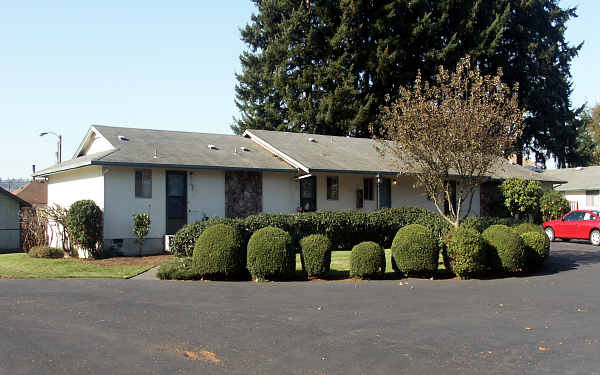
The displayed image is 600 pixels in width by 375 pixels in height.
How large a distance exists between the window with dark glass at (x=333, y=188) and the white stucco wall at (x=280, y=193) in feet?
5.47

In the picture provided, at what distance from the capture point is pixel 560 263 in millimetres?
17797

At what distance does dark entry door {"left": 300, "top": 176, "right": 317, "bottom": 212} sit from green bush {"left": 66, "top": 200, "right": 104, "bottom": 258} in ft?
27.9

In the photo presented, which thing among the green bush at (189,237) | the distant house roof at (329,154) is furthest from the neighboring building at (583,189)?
the green bush at (189,237)

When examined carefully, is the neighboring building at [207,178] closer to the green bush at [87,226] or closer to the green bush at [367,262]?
the green bush at [87,226]

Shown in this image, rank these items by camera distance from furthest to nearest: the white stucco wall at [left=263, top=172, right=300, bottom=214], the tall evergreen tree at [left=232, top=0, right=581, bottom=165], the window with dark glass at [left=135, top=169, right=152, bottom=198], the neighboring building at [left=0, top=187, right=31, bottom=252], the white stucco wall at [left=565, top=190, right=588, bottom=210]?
the white stucco wall at [left=565, top=190, right=588, bottom=210]
the tall evergreen tree at [left=232, top=0, right=581, bottom=165]
the neighboring building at [left=0, top=187, right=31, bottom=252]
the white stucco wall at [left=263, top=172, right=300, bottom=214]
the window with dark glass at [left=135, top=169, right=152, bottom=198]

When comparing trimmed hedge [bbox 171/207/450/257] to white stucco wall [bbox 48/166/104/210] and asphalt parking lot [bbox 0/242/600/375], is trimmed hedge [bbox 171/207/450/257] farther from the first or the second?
white stucco wall [bbox 48/166/104/210]

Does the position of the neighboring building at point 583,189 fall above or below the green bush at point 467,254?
above

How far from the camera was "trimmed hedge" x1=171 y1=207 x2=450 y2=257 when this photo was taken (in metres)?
17.5

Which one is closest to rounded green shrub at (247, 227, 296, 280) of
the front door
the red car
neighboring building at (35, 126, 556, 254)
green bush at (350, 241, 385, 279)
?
green bush at (350, 241, 385, 279)

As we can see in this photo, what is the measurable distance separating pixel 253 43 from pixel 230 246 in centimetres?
3687

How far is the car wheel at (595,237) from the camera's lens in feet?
77.8

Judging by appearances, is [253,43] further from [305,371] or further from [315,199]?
[305,371]

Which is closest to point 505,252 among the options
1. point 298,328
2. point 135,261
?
point 298,328

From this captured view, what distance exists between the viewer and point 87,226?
19094mm
